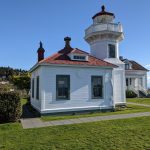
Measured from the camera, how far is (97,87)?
1616 centimetres

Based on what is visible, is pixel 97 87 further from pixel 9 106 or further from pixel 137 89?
pixel 137 89

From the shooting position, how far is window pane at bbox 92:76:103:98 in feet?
52.3

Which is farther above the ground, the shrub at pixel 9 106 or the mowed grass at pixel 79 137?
the shrub at pixel 9 106

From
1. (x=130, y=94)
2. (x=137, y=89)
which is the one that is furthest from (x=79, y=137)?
(x=137, y=89)

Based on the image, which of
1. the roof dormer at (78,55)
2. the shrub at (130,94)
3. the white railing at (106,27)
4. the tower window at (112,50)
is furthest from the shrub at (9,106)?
the shrub at (130,94)

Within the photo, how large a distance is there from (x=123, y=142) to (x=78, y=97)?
303 inches

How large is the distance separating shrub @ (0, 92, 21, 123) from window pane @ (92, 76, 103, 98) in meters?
6.51

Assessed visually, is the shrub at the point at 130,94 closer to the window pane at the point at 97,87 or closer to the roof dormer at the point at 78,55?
the window pane at the point at 97,87

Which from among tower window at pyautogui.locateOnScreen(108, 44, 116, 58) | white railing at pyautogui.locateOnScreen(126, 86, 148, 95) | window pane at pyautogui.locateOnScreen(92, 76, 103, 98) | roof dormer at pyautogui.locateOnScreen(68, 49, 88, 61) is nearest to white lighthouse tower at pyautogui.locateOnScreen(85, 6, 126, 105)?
tower window at pyautogui.locateOnScreen(108, 44, 116, 58)

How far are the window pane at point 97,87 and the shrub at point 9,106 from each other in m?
6.51

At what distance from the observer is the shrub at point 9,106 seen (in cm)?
1146

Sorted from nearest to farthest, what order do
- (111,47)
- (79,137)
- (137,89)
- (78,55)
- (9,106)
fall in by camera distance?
(79,137) < (9,106) < (78,55) < (111,47) < (137,89)

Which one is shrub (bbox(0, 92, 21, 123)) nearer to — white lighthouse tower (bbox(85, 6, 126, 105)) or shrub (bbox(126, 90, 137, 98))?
white lighthouse tower (bbox(85, 6, 126, 105))

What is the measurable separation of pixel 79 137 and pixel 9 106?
17.1 feet
